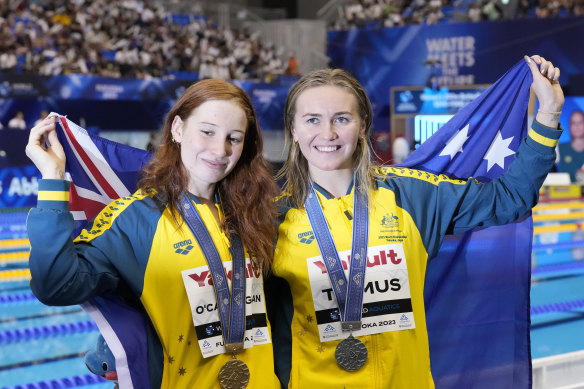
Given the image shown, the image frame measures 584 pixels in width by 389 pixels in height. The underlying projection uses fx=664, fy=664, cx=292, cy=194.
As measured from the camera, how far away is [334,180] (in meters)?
2.33

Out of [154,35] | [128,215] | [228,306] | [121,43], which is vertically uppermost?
[154,35]

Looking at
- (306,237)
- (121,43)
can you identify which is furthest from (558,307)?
(121,43)

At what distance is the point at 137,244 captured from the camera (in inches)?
78.4

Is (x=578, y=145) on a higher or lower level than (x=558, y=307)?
higher

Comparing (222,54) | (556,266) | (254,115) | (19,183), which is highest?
(222,54)

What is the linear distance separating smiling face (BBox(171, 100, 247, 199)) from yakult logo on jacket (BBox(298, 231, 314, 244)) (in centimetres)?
35

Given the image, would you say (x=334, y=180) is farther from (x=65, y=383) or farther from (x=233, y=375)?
(x=65, y=383)

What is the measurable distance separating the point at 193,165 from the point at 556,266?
650 centimetres

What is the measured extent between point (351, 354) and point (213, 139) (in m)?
0.83

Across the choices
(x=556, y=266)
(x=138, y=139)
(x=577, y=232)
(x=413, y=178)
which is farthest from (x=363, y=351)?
(x=138, y=139)

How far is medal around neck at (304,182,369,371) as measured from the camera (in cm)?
217

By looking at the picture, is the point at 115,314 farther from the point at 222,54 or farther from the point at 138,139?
the point at 222,54

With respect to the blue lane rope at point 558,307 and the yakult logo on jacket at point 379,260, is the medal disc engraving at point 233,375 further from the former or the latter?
the blue lane rope at point 558,307

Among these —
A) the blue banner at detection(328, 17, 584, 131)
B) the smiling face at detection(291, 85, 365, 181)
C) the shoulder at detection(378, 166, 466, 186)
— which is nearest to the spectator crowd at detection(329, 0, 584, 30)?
the blue banner at detection(328, 17, 584, 131)
